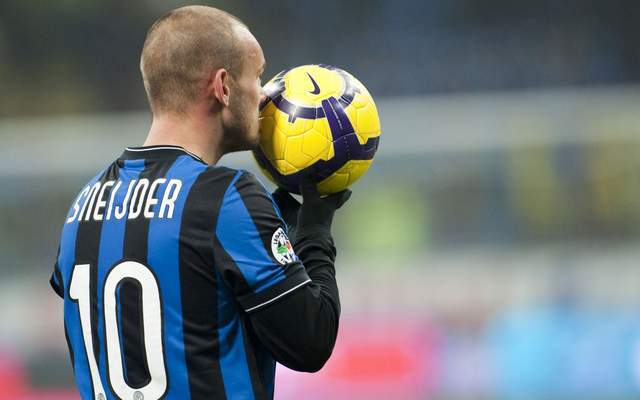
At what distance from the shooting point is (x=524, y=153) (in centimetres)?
692

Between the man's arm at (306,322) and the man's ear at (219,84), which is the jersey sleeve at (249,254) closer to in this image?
the man's arm at (306,322)

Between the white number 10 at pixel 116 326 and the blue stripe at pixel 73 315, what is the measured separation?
18mm

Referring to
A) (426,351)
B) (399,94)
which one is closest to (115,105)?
(399,94)

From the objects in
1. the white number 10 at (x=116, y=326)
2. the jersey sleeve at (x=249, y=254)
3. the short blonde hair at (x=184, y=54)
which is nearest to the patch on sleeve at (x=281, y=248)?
the jersey sleeve at (x=249, y=254)

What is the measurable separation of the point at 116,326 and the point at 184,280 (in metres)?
0.18

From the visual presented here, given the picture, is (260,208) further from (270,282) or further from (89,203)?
(89,203)

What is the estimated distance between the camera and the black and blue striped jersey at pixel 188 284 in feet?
6.19

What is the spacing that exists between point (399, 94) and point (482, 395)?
4525 mm

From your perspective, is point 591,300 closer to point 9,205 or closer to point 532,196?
point 532,196

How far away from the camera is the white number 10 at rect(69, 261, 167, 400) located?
6.29 ft

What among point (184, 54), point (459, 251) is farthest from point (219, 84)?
point (459, 251)

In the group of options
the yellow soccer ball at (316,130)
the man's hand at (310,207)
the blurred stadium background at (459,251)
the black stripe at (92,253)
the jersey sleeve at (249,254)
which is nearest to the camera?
the jersey sleeve at (249,254)

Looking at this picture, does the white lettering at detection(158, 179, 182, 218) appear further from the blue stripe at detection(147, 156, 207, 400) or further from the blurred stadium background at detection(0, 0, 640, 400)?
the blurred stadium background at detection(0, 0, 640, 400)

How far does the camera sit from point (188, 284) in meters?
1.90
